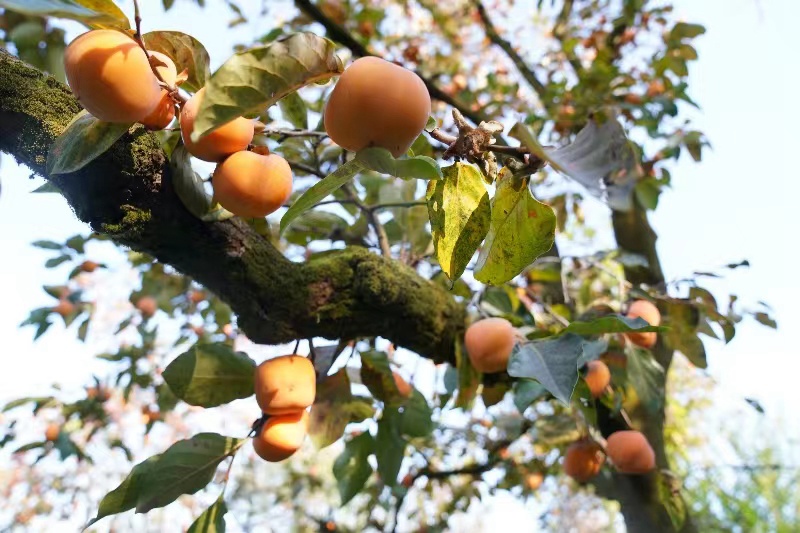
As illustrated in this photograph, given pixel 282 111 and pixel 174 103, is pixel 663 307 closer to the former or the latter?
pixel 282 111

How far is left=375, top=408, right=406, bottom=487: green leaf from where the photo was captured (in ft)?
3.97

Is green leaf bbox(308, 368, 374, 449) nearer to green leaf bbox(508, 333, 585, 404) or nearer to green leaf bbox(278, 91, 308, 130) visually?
green leaf bbox(508, 333, 585, 404)

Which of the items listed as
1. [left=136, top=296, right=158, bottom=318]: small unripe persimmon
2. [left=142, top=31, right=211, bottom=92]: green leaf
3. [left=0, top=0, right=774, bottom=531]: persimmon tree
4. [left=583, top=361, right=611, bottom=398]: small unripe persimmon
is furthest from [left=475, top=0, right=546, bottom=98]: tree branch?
[left=142, top=31, right=211, bottom=92]: green leaf

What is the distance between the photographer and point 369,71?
50 cm

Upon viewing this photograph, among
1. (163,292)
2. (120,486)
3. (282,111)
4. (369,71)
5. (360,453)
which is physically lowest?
(163,292)

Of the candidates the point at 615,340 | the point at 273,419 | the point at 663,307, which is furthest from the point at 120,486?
the point at 663,307

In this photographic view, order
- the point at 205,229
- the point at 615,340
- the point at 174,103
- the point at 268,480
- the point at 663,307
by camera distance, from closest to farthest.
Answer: the point at 174,103, the point at 205,229, the point at 615,340, the point at 663,307, the point at 268,480

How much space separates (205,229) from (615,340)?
0.91 meters

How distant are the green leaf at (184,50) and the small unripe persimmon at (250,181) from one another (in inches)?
4.4

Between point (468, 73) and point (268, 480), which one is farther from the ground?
point (468, 73)

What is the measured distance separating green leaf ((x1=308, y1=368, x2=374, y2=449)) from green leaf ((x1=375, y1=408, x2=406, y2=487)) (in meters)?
0.17

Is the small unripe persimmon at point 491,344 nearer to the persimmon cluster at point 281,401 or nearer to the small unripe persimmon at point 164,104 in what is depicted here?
the persimmon cluster at point 281,401

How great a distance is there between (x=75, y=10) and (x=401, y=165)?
25 centimetres

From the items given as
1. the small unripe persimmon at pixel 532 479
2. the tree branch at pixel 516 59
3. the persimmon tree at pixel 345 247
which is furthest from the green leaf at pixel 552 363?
the tree branch at pixel 516 59
